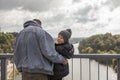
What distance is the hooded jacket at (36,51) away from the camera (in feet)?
13.8

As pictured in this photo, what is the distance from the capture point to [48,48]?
13.9ft

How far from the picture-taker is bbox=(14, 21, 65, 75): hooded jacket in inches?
166

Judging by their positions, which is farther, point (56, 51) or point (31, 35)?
point (56, 51)

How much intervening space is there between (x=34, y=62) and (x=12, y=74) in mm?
2014

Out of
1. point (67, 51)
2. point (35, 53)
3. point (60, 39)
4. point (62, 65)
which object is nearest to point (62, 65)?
point (62, 65)

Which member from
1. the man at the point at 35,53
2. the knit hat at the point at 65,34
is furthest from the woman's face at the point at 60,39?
the man at the point at 35,53

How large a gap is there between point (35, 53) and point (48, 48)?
0.19 meters

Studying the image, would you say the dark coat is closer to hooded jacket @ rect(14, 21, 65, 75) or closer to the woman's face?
the woman's face

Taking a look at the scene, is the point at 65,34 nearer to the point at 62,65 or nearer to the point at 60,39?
the point at 60,39

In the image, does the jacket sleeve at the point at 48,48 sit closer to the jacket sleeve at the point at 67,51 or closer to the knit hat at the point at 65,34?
the jacket sleeve at the point at 67,51

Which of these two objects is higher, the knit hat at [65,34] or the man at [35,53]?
the knit hat at [65,34]

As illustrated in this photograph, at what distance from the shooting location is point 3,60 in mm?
5941

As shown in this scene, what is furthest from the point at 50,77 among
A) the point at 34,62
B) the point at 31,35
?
the point at 31,35

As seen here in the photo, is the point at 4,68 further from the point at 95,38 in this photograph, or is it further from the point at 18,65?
the point at 95,38
